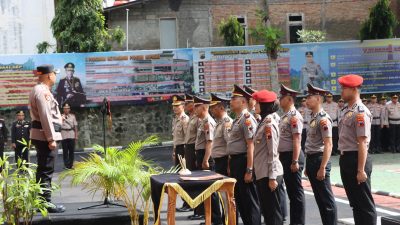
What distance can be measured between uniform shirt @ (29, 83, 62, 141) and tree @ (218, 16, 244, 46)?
53.4ft

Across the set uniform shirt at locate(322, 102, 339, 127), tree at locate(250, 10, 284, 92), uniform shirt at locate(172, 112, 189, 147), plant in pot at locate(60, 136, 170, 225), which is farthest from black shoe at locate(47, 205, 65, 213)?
uniform shirt at locate(322, 102, 339, 127)

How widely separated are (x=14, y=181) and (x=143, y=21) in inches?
752

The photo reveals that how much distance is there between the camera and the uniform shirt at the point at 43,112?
7.99 m

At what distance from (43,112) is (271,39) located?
12.9 meters

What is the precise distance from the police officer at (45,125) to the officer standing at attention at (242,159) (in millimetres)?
2204

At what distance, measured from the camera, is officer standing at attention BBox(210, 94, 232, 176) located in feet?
29.5

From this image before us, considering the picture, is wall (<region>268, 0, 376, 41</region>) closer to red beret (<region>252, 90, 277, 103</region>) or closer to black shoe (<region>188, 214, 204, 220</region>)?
black shoe (<region>188, 214, 204, 220</region>)

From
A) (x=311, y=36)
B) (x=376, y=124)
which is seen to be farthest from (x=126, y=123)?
(x=376, y=124)

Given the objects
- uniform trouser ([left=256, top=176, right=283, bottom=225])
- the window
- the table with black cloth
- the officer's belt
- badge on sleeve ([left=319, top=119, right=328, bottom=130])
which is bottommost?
uniform trouser ([left=256, top=176, right=283, bottom=225])

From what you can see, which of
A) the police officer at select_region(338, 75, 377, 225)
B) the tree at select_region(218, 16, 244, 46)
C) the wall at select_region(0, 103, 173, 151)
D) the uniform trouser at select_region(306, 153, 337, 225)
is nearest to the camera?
the police officer at select_region(338, 75, 377, 225)

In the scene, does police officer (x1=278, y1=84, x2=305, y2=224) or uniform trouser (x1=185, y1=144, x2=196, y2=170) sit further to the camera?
uniform trouser (x1=185, y1=144, x2=196, y2=170)

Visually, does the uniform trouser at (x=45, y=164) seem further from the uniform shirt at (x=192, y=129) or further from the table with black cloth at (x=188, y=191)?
the uniform shirt at (x=192, y=129)

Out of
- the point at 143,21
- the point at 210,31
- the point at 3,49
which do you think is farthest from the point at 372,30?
the point at 3,49

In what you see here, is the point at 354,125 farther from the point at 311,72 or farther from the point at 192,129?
the point at 311,72
